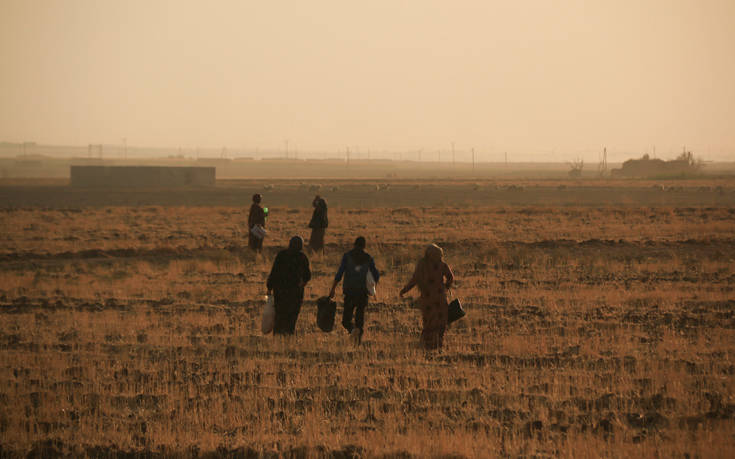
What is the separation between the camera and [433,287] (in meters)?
12.0

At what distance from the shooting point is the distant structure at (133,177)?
8212 centimetres

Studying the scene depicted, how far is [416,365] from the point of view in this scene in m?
11.4

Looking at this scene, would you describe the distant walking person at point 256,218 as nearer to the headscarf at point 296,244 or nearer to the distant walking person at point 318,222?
the distant walking person at point 318,222

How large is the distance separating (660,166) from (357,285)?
125987mm

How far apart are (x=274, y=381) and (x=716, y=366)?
5.40m

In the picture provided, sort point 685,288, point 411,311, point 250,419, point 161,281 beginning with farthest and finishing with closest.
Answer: point 161,281 < point 685,288 < point 411,311 < point 250,419

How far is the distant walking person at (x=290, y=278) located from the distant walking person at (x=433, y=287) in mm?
1508

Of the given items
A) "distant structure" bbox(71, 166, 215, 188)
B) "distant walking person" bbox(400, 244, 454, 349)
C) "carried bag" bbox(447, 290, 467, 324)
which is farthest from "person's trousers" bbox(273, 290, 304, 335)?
"distant structure" bbox(71, 166, 215, 188)

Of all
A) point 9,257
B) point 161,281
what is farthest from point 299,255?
point 9,257

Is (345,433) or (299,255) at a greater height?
(299,255)

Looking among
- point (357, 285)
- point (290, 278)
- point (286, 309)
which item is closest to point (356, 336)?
point (357, 285)

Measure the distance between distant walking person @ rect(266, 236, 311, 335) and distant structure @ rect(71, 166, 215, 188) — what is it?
71.7 meters

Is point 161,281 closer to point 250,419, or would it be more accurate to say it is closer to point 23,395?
point 23,395

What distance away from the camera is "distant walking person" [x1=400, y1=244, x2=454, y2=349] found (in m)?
12.0
